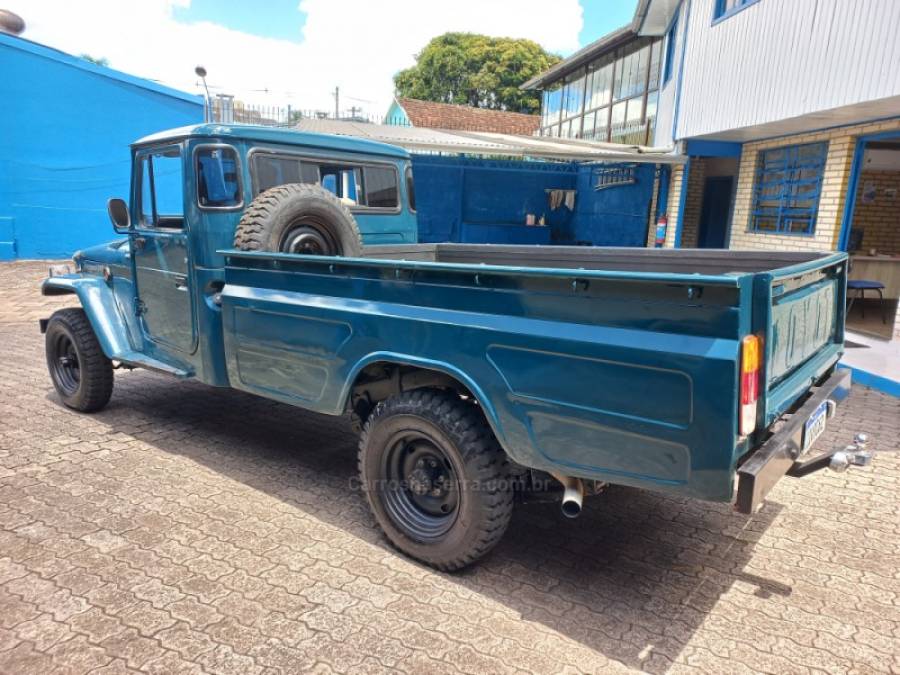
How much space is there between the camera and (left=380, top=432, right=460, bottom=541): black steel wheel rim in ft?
9.59

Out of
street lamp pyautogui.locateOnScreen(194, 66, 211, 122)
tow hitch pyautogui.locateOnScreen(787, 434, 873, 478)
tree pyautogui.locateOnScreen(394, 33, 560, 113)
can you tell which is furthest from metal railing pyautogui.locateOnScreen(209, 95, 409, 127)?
→ tree pyautogui.locateOnScreen(394, 33, 560, 113)

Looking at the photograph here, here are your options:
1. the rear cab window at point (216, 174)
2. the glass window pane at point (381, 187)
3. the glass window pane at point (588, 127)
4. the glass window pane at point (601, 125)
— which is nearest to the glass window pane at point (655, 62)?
the glass window pane at point (601, 125)

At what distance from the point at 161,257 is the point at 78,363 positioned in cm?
146

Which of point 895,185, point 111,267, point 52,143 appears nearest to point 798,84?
point 895,185

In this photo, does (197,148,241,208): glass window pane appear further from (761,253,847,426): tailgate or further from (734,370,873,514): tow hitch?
(734,370,873,514): tow hitch

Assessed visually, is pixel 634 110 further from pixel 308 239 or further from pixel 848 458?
pixel 848 458

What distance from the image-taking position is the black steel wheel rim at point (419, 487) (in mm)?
2922

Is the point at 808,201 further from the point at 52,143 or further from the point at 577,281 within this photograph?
the point at 52,143

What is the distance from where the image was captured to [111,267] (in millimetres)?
4828

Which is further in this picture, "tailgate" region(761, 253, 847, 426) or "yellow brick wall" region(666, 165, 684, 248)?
"yellow brick wall" region(666, 165, 684, 248)

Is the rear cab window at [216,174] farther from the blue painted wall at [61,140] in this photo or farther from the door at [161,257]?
the blue painted wall at [61,140]

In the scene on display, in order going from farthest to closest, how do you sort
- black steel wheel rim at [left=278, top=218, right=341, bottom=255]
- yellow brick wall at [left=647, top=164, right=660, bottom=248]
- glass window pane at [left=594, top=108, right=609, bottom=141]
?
glass window pane at [left=594, top=108, right=609, bottom=141] → yellow brick wall at [left=647, top=164, right=660, bottom=248] → black steel wheel rim at [left=278, top=218, right=341, bottom=255]

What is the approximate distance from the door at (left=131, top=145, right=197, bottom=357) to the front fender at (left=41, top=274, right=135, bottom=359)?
0.24 m

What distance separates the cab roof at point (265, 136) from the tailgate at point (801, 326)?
3042 millimetres
